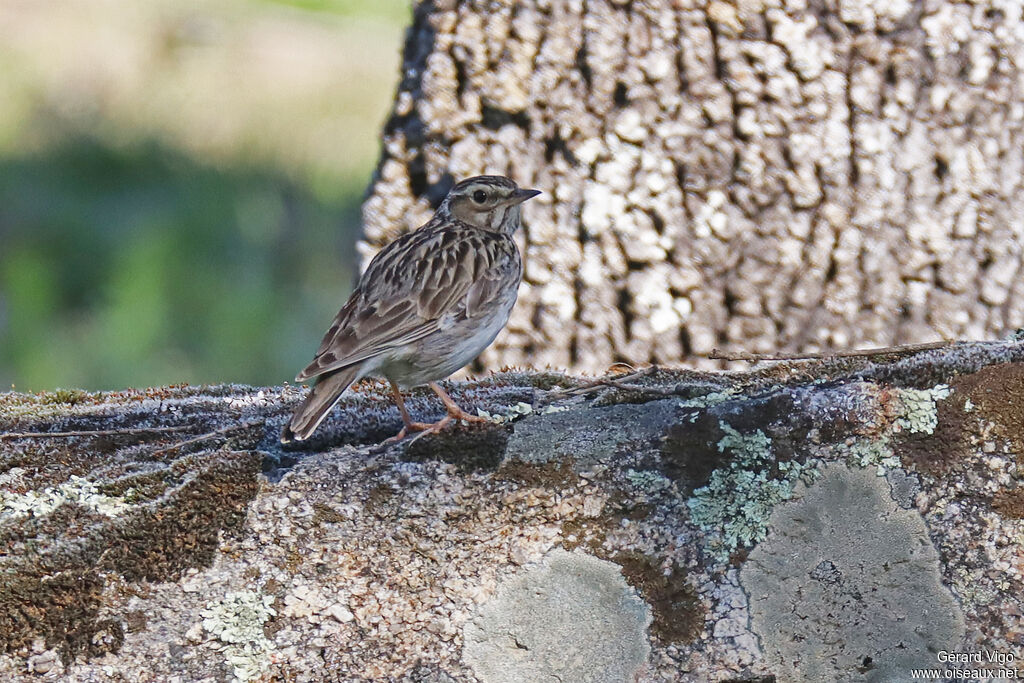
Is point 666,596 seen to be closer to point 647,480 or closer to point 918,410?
point 647,480

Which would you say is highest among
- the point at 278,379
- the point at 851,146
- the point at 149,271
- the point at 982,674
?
the point at 851,146

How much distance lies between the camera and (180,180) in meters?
11.1

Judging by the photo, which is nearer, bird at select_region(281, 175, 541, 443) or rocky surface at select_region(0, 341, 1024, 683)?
rocky surface at select_region(0, 341, 1024, 683)

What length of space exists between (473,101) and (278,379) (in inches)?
162

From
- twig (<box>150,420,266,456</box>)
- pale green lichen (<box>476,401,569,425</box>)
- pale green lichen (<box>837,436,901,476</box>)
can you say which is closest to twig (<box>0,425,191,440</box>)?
twig (<box>150,420,266,456</box>)

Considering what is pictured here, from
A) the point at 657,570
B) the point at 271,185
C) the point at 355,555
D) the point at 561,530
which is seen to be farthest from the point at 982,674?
the point at 271,185

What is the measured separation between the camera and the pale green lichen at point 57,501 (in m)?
2.89

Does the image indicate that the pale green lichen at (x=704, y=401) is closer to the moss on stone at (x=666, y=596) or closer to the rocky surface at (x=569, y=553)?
the rocky surface at (x=569, y=553)

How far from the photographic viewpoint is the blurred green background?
8.50 m

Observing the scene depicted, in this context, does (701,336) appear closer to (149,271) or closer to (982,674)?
(982,674)

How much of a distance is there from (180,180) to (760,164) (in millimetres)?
7577

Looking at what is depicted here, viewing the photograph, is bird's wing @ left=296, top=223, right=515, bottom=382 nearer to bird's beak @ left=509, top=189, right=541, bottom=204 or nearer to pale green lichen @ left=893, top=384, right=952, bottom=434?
bird's beak @ left=509, top=189, right=541, bottom=204

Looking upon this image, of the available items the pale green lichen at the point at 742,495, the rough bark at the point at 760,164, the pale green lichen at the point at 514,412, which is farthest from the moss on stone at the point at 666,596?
the rough bark at the point at 760,164

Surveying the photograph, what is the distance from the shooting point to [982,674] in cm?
269
